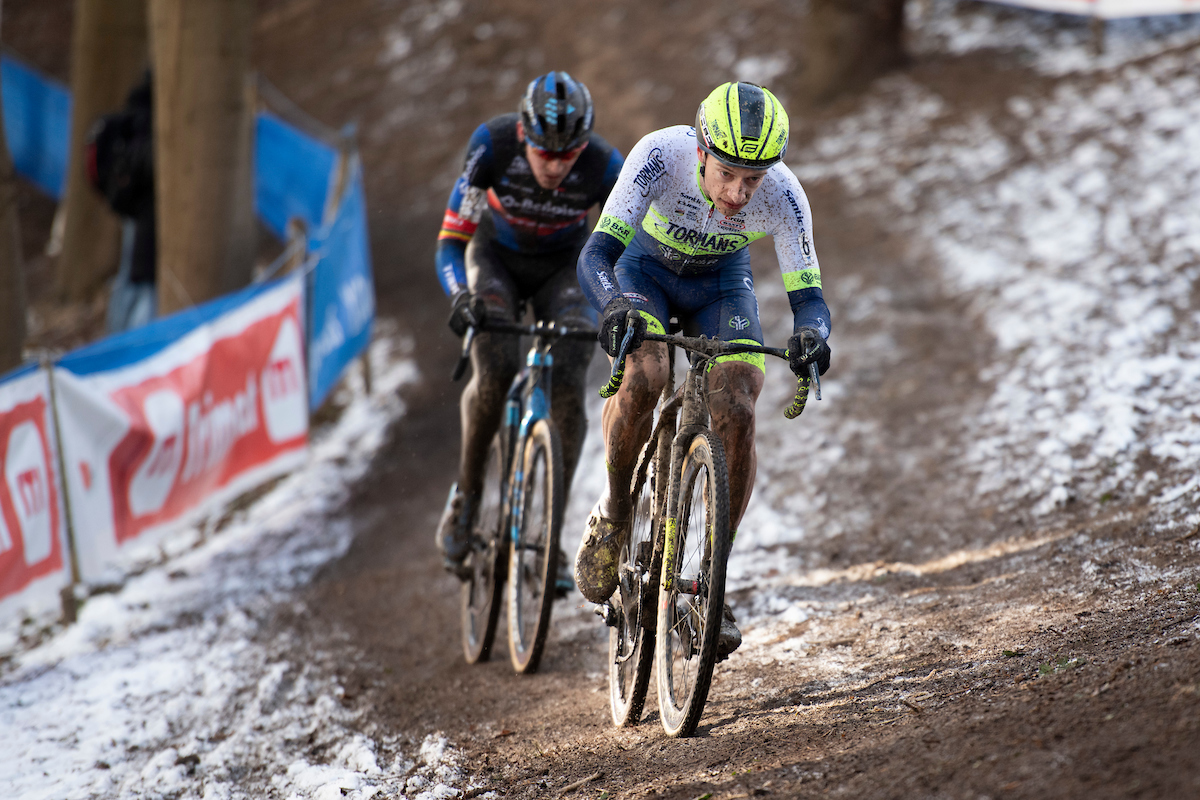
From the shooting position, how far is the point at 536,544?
5070 millimetres

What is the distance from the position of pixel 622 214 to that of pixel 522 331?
1.08m

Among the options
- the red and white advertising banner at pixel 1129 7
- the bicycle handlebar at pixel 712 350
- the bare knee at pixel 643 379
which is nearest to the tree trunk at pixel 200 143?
the bare knee at pixel 643 379

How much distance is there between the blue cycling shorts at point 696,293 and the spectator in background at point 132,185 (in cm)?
744

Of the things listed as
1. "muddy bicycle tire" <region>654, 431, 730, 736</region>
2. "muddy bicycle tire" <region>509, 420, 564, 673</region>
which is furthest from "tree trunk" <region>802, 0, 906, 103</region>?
"muddy bicycle tire" <region>654, 431, 730, 736</region>

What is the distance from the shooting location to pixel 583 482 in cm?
757

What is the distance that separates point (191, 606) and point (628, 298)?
4.30 m

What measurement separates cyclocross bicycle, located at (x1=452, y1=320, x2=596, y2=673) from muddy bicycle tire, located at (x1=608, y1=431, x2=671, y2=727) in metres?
0.47

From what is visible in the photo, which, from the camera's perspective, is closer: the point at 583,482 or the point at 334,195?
the point at 583,482

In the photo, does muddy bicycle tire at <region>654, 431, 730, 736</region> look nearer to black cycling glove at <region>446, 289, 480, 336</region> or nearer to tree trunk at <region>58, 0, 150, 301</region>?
black cycling glove at <region>446, 289, 480, 336</region>

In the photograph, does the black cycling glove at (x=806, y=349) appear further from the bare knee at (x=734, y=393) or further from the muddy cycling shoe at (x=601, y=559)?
the muddy cycling shoe at (x=601, y=559)

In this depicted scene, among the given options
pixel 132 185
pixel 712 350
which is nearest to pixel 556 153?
pixel 712 350

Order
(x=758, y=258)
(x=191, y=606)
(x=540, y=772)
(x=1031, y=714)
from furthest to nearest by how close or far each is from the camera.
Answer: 1. (x=758, y=258)
2. (x=191, y=606)
3. (x=540, y=772)
4. (x=1031, y=714)

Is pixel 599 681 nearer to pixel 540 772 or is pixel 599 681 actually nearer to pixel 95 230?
pixel 540 772

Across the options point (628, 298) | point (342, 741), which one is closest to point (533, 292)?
point (628, 298)
